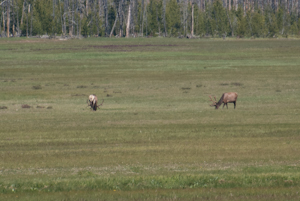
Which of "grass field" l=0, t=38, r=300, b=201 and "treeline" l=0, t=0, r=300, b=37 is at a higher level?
"treeline" l=0, t=0, r=300, b=37

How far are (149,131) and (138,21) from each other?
4299 inches

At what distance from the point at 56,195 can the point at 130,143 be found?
886 cm

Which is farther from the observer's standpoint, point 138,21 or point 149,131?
point 138,21

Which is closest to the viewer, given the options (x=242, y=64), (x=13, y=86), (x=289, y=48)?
(x=13, y=86)

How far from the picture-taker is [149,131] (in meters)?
22.9

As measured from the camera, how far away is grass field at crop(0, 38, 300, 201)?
1164cm

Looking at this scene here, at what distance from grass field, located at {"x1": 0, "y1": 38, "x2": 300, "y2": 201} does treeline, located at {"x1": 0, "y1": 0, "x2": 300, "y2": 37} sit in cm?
5107

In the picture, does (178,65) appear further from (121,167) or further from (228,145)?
(121,167)

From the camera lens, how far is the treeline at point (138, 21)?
367ft

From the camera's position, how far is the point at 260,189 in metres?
11.3

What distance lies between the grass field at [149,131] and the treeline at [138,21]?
168 feet

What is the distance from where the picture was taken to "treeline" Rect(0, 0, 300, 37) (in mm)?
111875

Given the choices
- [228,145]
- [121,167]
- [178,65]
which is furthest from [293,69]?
[121,167]

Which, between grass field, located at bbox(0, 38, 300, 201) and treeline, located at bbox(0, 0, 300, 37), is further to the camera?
treeline, located at bbox(0, 0, 300, 37)
